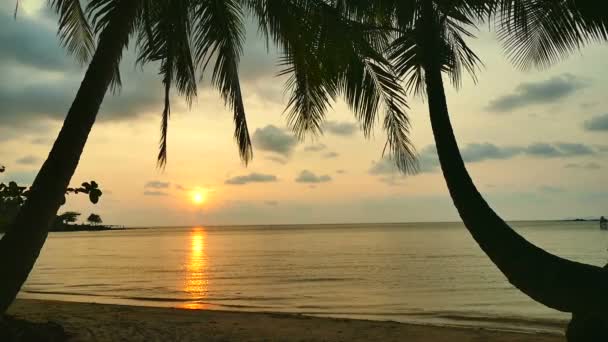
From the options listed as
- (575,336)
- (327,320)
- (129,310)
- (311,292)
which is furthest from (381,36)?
(311,292)

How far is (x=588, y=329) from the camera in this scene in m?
4.28

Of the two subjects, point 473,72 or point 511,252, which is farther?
point 473,72

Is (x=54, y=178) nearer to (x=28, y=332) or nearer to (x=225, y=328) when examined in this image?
(x=28, y=332)

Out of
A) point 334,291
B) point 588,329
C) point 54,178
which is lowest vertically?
point 334,291

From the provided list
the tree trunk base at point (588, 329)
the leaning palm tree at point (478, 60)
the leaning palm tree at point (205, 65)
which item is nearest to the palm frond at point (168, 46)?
the leaning palm tree at point (205, 65)

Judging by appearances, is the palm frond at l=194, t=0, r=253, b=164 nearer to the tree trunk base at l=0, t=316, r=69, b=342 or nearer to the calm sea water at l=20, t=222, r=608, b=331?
the tree trunk base at l=0, t=316, r=69, b=342

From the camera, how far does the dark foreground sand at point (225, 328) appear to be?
7656mm

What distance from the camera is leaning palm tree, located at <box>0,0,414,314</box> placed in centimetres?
502

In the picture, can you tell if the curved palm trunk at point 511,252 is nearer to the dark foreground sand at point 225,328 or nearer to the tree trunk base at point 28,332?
the dark foreground sand at point 225,328

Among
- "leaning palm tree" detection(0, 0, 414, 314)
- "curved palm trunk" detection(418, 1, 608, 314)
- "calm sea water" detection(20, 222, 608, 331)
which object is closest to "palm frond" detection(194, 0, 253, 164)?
"leaning palm tree" detection(0, 0, 414, 314)

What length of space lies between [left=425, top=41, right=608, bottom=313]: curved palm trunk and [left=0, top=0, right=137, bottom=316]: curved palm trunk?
3186 millimetres

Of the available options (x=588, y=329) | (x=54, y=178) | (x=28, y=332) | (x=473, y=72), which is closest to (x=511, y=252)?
(x=588, y=329)

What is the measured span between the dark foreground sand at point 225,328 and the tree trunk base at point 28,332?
548 mm

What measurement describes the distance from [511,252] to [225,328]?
5.25 meters
